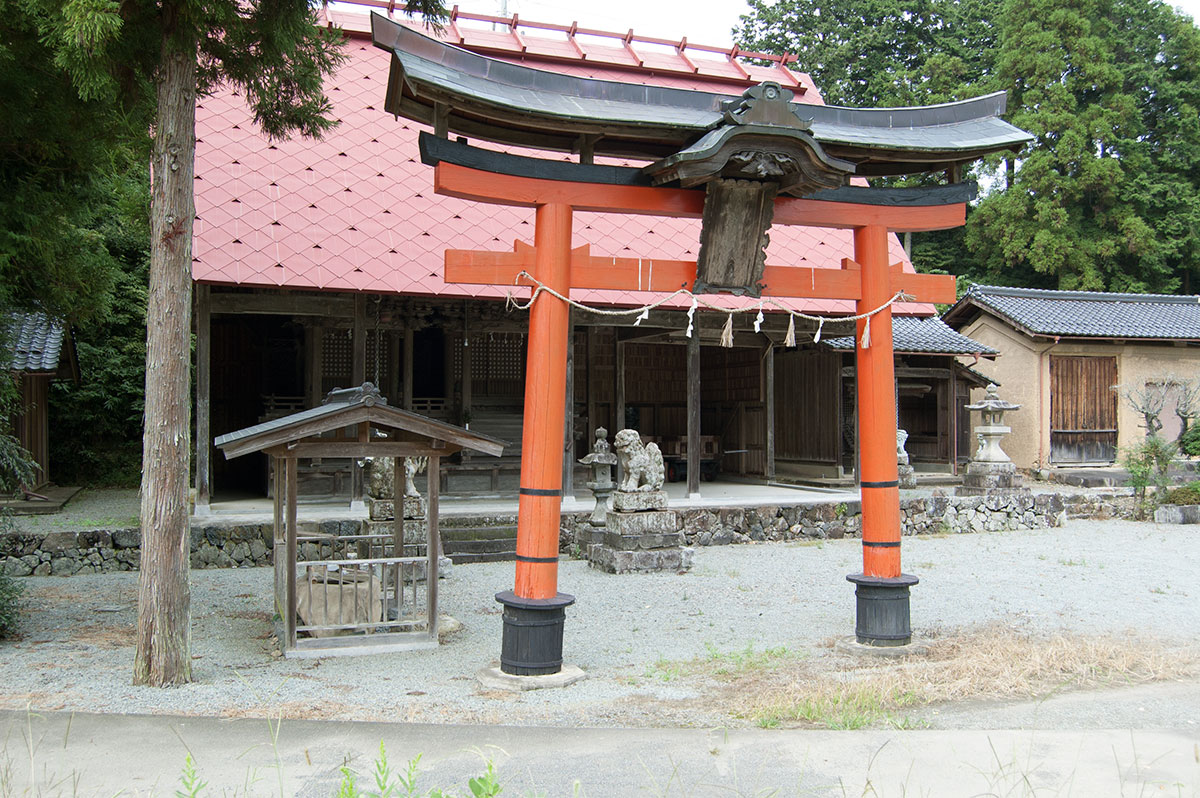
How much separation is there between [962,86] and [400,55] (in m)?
23.9

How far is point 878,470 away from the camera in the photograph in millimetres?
7102

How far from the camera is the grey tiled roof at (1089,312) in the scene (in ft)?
64.6

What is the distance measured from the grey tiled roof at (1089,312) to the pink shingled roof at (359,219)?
5.74 meters

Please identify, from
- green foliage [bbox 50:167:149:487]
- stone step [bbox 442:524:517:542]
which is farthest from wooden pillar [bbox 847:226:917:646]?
green foliage [bbox 50:167:149:487]

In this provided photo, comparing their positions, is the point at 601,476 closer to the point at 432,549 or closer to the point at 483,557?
the point at 483,557

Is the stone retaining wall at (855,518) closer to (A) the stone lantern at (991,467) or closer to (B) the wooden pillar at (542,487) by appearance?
(A) the stone lantern at (991,467)

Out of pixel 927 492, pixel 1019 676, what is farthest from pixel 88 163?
pixel 927 492

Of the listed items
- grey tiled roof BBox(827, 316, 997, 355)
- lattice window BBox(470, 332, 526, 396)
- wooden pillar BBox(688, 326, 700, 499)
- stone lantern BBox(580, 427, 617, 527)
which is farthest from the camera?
grey tiled roof BBox(827, 316, 997, 355)

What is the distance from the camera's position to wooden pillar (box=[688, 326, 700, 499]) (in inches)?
536

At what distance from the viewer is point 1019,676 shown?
19.4ft

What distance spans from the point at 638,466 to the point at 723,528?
249 centimetres

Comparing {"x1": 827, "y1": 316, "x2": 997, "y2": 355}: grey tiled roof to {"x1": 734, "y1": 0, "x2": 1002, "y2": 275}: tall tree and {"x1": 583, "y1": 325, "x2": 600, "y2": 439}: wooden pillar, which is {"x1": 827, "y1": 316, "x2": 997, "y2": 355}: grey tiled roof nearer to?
{"x1": 583, "y1": 325, "x2": 600, "y2": 439}: wooden pillar

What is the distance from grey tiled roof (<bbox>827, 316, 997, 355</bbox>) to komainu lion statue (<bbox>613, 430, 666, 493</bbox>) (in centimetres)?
656

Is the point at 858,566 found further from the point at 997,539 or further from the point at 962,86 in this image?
the point at 962,86
